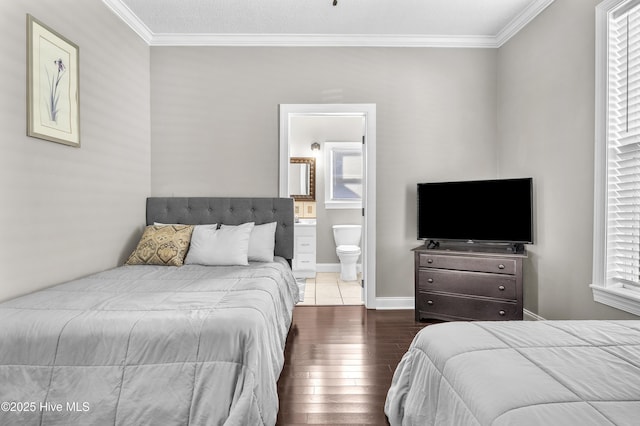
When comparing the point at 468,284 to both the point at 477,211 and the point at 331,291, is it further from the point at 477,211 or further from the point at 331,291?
the point at 331,291

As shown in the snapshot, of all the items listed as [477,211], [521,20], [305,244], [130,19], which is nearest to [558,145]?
[477,211]

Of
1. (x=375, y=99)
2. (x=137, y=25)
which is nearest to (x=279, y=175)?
(x=375, y=99)

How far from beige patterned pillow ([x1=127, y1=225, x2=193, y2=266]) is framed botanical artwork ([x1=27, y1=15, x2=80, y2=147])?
3.08 ft

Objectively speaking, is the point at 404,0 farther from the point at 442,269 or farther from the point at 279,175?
the point at 442,269

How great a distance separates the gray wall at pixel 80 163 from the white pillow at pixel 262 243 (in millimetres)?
997

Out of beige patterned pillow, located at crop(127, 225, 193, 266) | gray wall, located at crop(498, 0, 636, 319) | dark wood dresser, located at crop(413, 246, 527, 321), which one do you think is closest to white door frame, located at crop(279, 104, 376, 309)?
dark wood dresser, located at crop(413, 246, 527, 321)

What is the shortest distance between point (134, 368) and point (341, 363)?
1.43 meters

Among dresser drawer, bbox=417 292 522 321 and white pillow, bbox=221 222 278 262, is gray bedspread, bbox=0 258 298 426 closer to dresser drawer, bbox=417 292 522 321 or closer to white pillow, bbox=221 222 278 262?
white pillow, bbox=221 222 278 262

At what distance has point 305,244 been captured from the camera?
18.5 feet

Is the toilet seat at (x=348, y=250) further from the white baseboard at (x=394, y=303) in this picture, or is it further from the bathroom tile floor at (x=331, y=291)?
the white baseboard at (x=394, y=303)

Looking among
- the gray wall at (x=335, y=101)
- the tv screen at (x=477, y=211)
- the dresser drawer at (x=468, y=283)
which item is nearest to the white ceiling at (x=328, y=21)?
the gray wall at (x=335, y=101)

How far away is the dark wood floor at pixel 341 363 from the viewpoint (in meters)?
2.01

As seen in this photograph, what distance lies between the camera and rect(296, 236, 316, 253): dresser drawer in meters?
5.62

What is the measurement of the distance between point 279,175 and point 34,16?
2237 millimetres
